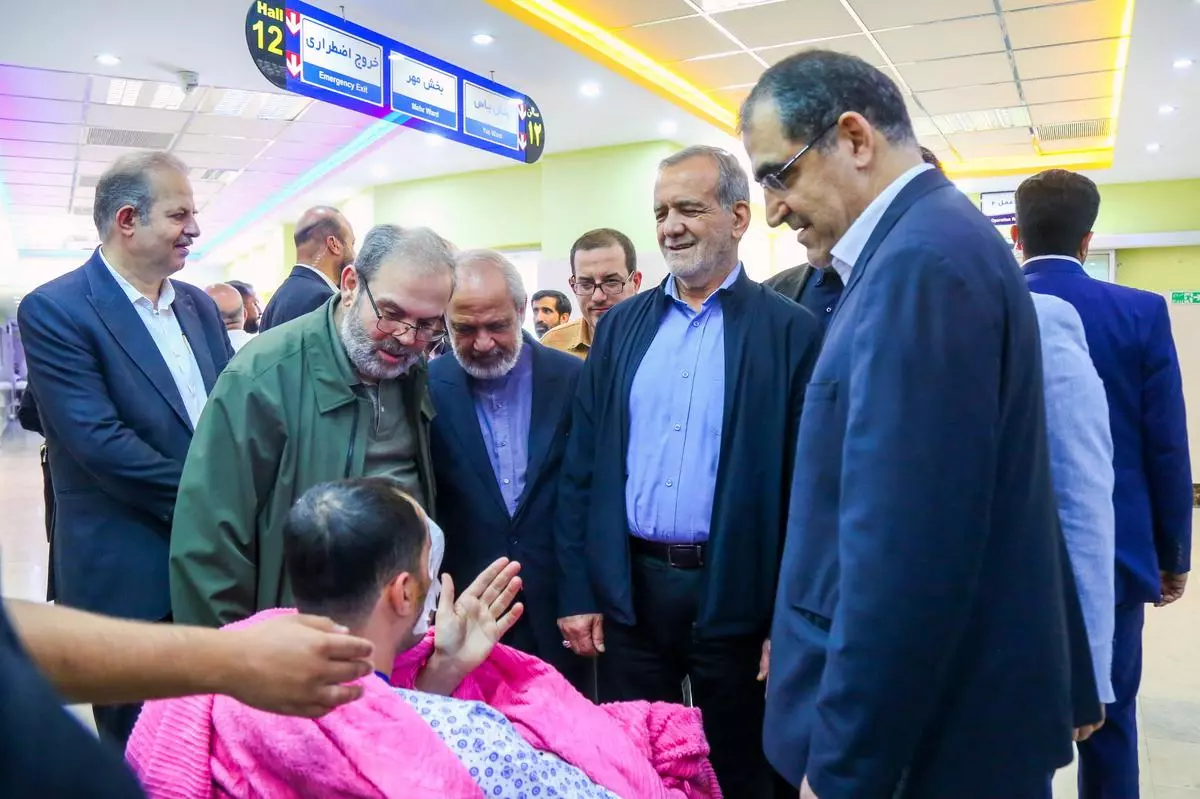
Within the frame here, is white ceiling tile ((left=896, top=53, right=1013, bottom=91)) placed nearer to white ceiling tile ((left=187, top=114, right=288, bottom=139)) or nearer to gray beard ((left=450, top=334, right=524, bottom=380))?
white ceiling tile ((left=187, top=114, right=288, bottom=139))

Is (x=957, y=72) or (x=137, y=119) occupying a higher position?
(x=957, y=72)

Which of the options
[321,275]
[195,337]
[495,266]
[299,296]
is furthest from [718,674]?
[321,275]

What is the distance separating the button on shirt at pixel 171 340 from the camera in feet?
7.70

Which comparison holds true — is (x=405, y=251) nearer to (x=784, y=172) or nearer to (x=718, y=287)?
(x=718, y=287)

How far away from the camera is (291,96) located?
23.9 feet

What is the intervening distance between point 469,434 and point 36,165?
10.1 metres

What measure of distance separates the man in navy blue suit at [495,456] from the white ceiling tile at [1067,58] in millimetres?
6063

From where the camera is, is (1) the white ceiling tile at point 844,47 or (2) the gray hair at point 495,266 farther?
(1) the white ceiling tile at point 844,47

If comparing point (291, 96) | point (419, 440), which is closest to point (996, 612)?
point (419, 440)

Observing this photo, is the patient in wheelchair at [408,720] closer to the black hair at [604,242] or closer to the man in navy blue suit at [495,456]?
the man in navy blue suit at [495,456]

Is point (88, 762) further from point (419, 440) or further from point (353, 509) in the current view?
point (419, 440)

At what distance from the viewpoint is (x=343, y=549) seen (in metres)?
1.35

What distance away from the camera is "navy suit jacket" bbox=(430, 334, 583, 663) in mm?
2188

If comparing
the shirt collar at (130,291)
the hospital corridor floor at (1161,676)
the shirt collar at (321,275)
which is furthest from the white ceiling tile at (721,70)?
the shirt collar at (130,291)
